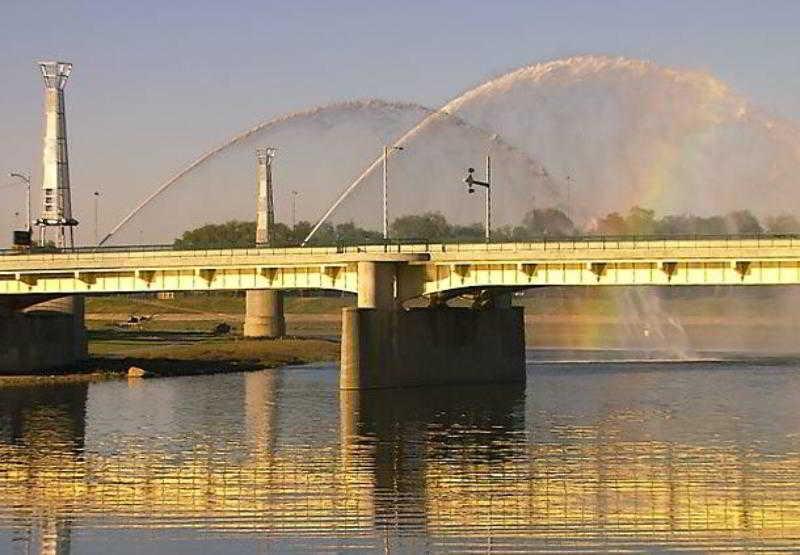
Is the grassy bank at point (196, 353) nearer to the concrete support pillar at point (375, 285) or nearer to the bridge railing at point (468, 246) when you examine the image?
the bridge railing at point (468, 246)

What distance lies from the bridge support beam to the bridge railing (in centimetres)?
494

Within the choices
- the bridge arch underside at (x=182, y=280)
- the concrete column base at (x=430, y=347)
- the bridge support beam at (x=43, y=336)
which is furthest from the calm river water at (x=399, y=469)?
the bridge support beam at (x=43, y=336)

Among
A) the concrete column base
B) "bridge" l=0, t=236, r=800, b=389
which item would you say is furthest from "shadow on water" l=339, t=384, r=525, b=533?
"bridge" l=0, t=236, r=800, b=389

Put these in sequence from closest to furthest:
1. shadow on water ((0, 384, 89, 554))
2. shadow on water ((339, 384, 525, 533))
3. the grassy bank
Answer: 1. shadow on water ((0, 384, 89, 554))
2. shadow on water ((339, 384, 525, 533))
3. the grassy bank

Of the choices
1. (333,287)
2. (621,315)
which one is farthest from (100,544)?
(621,315)

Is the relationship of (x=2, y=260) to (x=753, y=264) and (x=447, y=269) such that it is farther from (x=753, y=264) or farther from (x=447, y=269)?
(x=753, y=264)

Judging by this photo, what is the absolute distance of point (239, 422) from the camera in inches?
2977

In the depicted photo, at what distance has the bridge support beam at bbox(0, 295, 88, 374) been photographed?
10906 centimetres

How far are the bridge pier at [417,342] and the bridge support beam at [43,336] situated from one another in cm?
2532

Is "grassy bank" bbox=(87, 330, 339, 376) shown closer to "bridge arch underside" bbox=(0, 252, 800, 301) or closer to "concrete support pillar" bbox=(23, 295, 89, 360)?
"concrete support pillar" bbox=(23, 295, 89, 360)

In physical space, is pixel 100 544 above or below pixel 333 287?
below

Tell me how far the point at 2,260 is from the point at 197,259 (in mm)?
14181

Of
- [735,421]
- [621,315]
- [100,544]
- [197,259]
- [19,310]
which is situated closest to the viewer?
[100,544]

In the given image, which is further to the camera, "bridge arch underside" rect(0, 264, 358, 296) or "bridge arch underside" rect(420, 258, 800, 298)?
"bridge arch underside" rect(0, 264, 358, 296)
